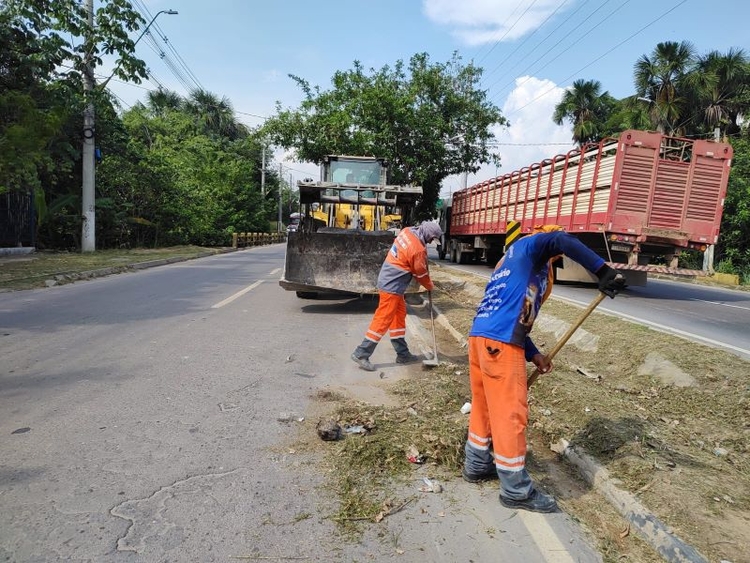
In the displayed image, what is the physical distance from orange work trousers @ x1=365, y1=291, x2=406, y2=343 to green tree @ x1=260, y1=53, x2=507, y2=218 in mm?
16219

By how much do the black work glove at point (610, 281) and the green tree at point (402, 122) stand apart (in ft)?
63.1

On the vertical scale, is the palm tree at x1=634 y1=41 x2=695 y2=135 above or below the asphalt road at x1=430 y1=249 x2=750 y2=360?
above

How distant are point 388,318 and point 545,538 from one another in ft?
11.4

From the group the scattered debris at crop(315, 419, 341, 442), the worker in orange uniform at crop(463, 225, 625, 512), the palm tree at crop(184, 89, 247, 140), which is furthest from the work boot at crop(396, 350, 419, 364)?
the palm tree at crop(184, 89, 247, 140)

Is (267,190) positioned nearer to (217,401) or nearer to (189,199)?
(189,199)

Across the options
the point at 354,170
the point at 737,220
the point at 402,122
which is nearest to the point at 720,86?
the point at 737,220

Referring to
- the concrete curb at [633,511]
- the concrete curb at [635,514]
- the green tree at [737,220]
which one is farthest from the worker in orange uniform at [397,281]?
the green tree at [737,220]

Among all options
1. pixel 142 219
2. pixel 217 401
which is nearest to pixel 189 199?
pixel 142 219

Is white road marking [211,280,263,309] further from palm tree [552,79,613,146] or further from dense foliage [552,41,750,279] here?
palm tree [552,79,613,146]

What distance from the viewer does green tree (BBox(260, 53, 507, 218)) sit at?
21828 mm

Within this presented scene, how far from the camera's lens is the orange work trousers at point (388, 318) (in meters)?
6.11

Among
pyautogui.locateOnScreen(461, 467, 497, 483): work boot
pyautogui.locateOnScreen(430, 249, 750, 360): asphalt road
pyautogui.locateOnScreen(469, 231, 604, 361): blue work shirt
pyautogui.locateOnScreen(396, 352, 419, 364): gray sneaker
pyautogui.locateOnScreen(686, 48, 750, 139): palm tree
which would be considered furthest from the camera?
pyautogui.locateOnScreen(686, 48, 750, 139): palm tree

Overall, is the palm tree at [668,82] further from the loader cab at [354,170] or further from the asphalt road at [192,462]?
the asphalt road at [192,462]

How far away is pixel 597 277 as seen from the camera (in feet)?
10.1
